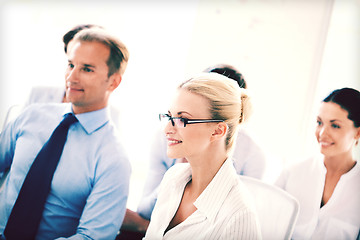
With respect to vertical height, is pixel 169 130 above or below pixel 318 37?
below

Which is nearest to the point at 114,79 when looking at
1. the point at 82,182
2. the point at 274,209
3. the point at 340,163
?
the point at 82,182

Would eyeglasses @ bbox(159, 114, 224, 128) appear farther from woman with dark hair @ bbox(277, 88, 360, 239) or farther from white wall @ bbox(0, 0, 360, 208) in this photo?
white wall @ bbox(0, 0, 360, 208)

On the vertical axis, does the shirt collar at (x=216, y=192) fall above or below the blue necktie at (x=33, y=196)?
above

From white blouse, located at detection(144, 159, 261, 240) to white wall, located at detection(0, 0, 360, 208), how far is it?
1902mm

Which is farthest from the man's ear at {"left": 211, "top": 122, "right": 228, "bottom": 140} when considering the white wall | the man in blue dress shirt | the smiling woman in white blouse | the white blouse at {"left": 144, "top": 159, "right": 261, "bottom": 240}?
the white wall

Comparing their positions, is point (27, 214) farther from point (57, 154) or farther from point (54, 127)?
point (54, 127)

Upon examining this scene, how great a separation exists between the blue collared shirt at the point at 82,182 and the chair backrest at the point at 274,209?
638 mm

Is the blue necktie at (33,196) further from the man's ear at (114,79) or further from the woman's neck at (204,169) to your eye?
the woman's neck at (204,169)

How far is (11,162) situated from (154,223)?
839 mm

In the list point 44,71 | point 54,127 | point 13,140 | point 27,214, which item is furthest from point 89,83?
point 44,71

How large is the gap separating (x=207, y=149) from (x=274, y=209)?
0.56m

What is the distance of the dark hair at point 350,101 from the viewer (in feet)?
4.50

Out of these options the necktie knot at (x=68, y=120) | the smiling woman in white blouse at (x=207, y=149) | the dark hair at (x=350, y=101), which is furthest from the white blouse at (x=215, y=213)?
the dark hair at (x=350, y=101)

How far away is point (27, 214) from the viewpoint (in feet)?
4.09
